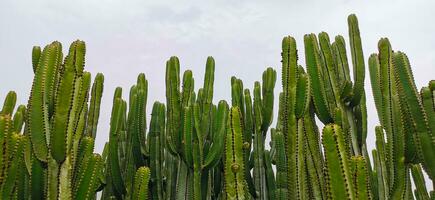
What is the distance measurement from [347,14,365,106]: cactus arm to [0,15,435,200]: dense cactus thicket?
12 millimetres

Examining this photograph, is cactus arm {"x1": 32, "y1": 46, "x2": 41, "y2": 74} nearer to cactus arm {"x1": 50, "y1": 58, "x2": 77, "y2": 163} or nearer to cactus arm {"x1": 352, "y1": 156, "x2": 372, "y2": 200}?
cactus arm {"x1": 50, "y1": 58, "x2": 77, "y2": 163}

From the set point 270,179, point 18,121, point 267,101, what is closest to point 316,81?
point 267,101

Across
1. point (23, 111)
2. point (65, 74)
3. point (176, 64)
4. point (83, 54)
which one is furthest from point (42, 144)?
point (176, 64)

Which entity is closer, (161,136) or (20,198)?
(20,198)

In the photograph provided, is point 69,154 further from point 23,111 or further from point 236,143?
point 23,111

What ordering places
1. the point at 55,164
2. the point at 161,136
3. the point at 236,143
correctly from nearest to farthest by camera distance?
1. the point at 55,164
2. the point at 236,143
3. the point at 161,136

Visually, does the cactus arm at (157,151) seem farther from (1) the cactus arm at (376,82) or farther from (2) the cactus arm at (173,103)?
(1) the cactus arm at (376,82)

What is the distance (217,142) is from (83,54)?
236 centimetres

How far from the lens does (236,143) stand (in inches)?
155

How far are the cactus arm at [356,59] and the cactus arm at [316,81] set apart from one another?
0.65 meters

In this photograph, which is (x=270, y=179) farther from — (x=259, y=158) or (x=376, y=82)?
(x=376, y=82)

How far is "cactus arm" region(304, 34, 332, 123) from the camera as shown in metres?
4.57

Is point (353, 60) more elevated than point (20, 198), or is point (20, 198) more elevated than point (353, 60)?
point (353, 60)

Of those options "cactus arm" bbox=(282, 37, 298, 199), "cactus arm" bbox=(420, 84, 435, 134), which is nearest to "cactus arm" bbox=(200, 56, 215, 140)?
"cactus arm" bbox=(282, 37, 298, 199)
